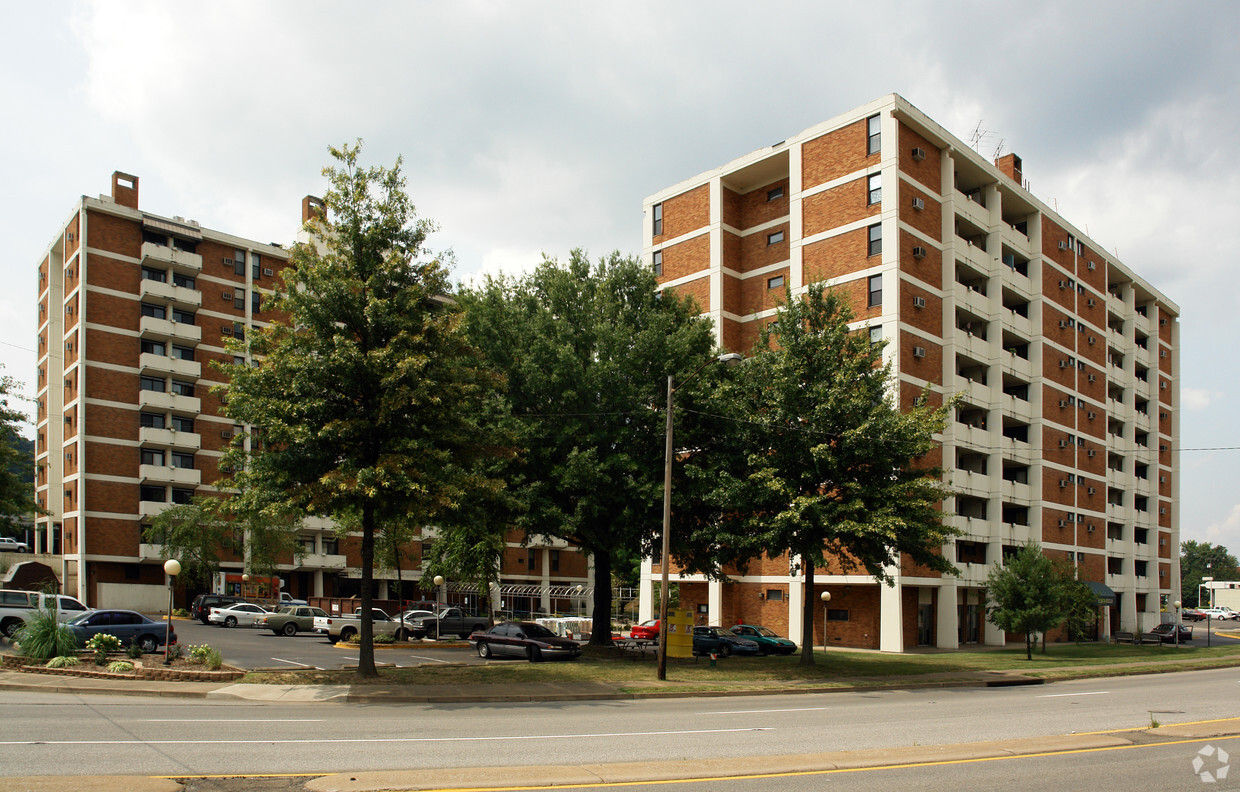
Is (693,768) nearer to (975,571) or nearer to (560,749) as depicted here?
(560,749)

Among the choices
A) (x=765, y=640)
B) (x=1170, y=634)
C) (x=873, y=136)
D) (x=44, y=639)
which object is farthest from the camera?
(x=1170, y=634)

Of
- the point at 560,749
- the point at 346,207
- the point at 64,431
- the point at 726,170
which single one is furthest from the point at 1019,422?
the point at 64,431

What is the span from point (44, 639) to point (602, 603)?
1817 cm

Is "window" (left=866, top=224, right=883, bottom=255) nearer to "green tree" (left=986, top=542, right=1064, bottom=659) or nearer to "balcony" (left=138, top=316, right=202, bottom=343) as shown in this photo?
"green tree" (left=986, top=542, right=1064, bottom=659)

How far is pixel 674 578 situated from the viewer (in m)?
53.3

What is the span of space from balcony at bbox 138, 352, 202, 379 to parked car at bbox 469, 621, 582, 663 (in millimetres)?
42590

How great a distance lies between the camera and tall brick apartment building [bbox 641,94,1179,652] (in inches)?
1843

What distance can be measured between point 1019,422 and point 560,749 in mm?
49465

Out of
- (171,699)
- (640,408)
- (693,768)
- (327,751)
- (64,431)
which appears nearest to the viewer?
(693,768)

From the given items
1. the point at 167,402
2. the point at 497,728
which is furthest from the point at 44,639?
the point at 167,402

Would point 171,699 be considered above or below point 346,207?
below

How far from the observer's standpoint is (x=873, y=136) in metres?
47.8

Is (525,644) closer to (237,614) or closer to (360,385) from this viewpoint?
(360,385)

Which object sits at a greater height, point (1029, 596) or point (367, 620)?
point (367, 620)
